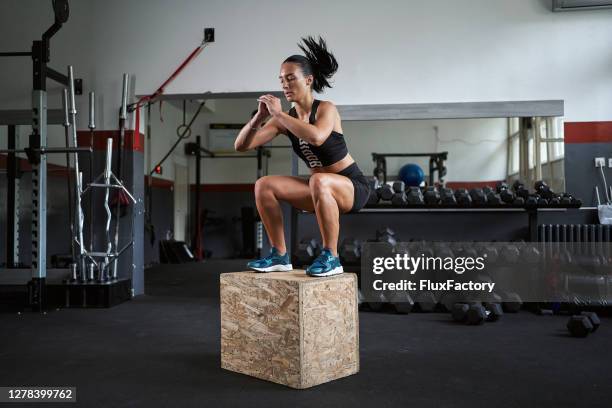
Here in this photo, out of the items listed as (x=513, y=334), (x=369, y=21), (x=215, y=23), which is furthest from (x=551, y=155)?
(x=215, y=23)

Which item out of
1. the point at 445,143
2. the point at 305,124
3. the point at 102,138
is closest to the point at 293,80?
the point at 305,124

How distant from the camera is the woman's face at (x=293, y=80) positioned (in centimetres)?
196

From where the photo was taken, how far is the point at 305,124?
1.85 metres

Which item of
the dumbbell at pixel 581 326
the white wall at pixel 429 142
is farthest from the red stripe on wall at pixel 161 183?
the dumbbell at pixel 581 326

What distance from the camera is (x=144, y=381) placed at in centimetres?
205

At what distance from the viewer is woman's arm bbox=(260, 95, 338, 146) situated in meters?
1.85

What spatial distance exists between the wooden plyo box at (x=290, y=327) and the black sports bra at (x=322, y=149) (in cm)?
50

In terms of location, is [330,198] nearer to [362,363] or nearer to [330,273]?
[330,273]

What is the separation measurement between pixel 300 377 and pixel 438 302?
2.14 m

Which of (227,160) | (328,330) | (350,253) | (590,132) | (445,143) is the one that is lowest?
(328,330)

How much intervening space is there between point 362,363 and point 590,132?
9.98ft

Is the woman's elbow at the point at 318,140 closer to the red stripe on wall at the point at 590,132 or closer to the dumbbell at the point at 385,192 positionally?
the dumbbell at the point at 385,192

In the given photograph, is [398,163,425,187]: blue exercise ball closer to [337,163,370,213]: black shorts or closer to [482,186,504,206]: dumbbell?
[482,186,504,206]: dumbbell

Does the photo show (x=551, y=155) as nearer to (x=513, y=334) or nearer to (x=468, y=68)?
(x=468, y=68)
